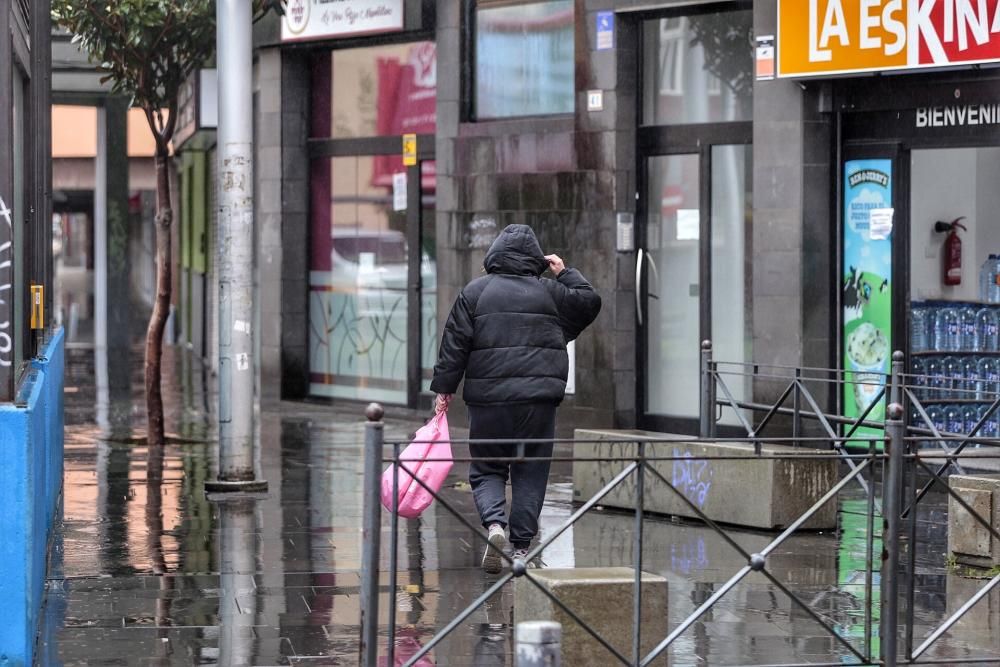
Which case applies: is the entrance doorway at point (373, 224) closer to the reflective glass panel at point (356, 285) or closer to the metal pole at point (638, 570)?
the reflective glass panel at point (356, 285)

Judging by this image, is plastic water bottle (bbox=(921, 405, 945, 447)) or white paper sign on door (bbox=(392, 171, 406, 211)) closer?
plastic water bottle (bbox=(921, 405, 945, 447))

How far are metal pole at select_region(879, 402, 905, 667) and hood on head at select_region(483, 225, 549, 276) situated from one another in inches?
113

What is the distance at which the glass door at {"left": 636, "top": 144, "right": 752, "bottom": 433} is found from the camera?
47.8 ft

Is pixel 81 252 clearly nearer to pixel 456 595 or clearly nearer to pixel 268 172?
pixel 268 172

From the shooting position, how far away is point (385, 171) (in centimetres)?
1786

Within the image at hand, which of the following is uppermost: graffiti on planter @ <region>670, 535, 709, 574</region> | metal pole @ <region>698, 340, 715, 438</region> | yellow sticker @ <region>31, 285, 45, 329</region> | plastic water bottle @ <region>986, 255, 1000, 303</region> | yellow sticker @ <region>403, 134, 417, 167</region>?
yellow sticker @ <region>403, 134, 417, 167</region>

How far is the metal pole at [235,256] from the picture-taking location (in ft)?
38.1

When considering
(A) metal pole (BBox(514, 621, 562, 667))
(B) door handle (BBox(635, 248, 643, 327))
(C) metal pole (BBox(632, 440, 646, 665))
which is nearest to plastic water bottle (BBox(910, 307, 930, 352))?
(B) door handle (BBox(635, 248, 643, 327))

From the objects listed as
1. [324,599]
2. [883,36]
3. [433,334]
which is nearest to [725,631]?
[324,599]

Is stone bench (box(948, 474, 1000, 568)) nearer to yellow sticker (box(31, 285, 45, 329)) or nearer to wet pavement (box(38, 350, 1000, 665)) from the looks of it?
wet pavement (box(38, 350, 1000, 665))

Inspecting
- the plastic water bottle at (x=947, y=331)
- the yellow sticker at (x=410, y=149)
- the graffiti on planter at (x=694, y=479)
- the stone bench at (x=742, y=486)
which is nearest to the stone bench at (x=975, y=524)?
the stone bench at (x=742, y=486)

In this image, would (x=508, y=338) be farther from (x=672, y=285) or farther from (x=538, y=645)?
(x=672, y=285)

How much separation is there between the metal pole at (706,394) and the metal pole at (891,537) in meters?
4.89

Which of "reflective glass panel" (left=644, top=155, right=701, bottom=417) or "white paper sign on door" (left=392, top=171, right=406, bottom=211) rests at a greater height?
"white paper sign on door" (left=392, top=171, right=406, bottom=211)
